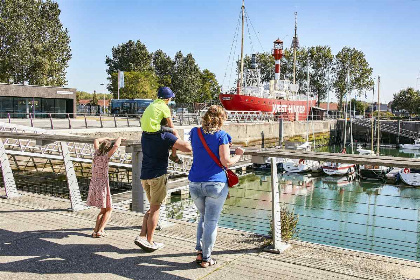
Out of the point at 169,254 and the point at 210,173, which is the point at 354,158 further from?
the point at 169,254

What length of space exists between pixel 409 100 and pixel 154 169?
10503cm

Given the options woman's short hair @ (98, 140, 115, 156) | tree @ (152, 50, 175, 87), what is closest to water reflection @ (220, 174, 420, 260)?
woman's short hair @ (98, 140, 115, 156)

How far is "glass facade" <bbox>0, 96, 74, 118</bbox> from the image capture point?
129ft

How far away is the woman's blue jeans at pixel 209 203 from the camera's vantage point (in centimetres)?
432

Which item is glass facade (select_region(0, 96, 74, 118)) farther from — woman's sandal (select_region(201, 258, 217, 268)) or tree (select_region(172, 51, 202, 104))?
tree (select_region(172, 51, 202, 104))

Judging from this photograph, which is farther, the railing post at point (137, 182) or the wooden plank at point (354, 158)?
the railing post at point (137, 182)

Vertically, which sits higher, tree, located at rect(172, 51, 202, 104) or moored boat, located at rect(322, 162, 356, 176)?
tree, located at rect(172, 51, 202, 104)

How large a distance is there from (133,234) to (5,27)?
172 ft

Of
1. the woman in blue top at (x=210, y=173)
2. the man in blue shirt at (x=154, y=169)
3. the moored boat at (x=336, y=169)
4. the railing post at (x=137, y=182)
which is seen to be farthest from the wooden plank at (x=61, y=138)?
the moored boat at (x=336, y=169)

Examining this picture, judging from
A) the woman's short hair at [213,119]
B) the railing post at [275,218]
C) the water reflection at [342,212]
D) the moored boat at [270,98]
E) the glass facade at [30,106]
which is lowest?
the water reflection at [342,212]

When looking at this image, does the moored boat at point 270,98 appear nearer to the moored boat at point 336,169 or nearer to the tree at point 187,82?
the tree at point 187,82

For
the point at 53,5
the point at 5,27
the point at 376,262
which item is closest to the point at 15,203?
the point at 376,262

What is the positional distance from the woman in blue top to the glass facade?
A: 36577 mm

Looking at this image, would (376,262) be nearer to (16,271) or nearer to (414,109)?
(16,271)
